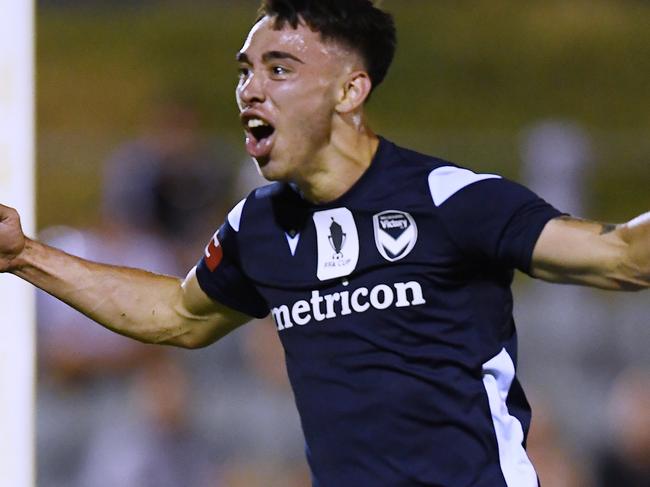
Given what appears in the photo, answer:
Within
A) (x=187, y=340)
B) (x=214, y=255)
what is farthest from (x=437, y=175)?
(x=187, y=340)

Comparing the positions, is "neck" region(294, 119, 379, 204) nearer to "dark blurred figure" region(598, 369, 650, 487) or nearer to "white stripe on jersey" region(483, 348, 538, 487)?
"white stripe on jersey" region(483, 348, 538, 487)

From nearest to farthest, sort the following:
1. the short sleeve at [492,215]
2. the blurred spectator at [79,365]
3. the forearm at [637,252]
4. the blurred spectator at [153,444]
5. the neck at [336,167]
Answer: the forearm at [637,252] < the short sleeve at [492,215] < the neck at [336,167] < the blurred spectator at [153,444] < the blurred spectator at [79,365]

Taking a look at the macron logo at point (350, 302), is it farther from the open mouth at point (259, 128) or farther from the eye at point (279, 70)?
the eye at point (279, 70)

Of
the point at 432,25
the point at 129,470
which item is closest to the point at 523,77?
the point at 432,25

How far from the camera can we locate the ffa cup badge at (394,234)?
10.8ft

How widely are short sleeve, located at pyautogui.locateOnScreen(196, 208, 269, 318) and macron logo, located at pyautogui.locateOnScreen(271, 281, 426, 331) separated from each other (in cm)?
29

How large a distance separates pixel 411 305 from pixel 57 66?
760 centimetres

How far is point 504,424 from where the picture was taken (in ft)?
10.9

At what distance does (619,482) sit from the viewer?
6566 millimetres

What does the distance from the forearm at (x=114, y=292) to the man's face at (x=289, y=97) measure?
0.63m

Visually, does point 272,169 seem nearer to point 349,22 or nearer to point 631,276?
point 349,22

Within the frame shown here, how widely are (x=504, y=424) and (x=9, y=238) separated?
4.59 feet

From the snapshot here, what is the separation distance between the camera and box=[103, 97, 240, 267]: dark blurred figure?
7297mm

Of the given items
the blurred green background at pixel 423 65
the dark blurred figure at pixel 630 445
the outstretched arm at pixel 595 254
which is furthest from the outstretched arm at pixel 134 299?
the blurred green background at pixel 423 65
